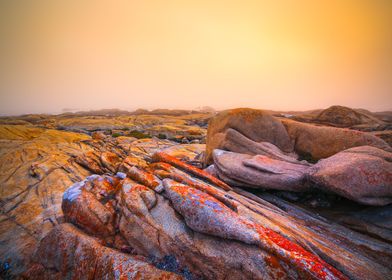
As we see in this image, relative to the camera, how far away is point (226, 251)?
576 cm

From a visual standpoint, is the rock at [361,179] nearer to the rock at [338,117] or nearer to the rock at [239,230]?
the rock at [239,230]

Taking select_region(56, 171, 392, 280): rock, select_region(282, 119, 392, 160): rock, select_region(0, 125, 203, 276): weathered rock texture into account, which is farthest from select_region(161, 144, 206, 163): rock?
select_region(56, 171, 392, 280): rock

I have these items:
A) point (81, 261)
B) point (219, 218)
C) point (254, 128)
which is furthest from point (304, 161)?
point (81, 261)

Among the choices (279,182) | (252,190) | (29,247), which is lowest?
(29,247)

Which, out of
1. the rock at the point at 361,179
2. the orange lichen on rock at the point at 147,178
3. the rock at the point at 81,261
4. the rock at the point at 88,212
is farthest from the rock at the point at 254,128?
the rock at the point at 81,261

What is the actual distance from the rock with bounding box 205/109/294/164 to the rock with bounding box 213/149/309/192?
13.5ft

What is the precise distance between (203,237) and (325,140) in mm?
14783

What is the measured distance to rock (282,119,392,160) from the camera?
528 inches

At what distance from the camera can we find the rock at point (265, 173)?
36.2ft

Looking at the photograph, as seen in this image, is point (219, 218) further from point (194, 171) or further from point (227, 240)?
point (194, 171)

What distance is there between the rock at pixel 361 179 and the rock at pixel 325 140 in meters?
4.02

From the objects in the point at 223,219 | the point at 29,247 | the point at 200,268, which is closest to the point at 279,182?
the point at 223,219

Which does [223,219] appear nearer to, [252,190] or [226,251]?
[226,251]

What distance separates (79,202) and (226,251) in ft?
23.5
